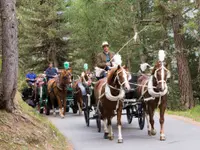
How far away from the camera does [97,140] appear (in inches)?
451

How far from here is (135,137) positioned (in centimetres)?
1172

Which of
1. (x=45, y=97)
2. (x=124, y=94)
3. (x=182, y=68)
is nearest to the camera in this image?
(x=124, y=94)

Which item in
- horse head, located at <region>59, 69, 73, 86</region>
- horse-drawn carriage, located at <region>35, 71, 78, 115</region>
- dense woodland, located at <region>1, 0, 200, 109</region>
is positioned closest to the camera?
horse head, located at <region>59, 69, 73, 86</region>

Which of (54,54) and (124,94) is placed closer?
(124,94)

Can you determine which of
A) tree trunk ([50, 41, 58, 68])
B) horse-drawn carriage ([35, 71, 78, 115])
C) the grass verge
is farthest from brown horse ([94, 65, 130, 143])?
tree trunk ([50, 41, 58, 68])

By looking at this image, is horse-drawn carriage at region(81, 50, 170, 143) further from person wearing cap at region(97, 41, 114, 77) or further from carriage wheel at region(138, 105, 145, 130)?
person wearing cap at region(97, 41, 114, 77)

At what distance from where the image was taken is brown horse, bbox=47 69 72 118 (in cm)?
1758

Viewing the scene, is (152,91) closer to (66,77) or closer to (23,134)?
(23,134)

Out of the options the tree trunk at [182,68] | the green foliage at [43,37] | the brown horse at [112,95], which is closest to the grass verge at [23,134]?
the brown horse at [112,95]

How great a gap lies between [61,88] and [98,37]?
2745 centimetres

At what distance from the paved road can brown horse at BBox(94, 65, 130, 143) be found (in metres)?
0.50

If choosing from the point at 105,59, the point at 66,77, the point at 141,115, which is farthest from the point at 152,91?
the point at 66,77

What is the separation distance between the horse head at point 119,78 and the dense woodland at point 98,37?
10.6 metres

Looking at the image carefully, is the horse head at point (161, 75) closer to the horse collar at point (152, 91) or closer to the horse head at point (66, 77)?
the horse collar at point (152, 91)
